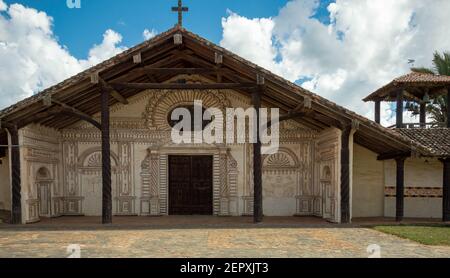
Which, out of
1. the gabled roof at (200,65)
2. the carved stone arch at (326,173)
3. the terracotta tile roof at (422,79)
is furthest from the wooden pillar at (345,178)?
the terracotta tile roof at (422,79)

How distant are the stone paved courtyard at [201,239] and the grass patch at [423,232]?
0.40 meters

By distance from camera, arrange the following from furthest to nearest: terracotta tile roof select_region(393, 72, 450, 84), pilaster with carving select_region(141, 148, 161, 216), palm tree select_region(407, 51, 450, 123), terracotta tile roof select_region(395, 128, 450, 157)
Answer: palm tree select_region(407, 51, 450, 123) → terracotta tile roof select_region(393, 72, 450, 84) → pilaster with carving select_region(141, 148, 161, 216) → terracotta tile roof select_region(395, 128, 450, 157)

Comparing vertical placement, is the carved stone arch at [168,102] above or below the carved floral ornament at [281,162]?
above

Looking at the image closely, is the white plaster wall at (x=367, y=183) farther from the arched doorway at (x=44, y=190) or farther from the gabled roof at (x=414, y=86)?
the arched doorway at (x=44, y=190)

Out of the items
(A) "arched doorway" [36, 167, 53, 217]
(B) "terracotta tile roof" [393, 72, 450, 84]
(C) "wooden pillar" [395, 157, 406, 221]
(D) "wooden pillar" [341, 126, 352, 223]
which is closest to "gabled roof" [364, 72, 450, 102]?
(B) "terracotta tile roof" [393, 72, 450, 84]

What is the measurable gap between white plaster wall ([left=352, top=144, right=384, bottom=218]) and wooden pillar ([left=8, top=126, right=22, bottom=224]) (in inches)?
445

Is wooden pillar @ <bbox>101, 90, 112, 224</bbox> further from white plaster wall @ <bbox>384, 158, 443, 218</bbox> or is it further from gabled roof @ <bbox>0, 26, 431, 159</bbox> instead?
white plaster wall @ <bbox>384, 158, 443, 218</bbox>

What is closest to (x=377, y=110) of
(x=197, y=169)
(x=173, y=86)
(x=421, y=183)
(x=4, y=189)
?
(x=421, y=183)

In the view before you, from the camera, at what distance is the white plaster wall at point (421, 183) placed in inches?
530

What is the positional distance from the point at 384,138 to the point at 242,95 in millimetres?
5119

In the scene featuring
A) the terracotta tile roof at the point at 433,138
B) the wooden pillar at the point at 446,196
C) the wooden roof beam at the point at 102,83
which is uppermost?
the wooden roof beam at the point at 102,83

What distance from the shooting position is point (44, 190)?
1298 centimetres

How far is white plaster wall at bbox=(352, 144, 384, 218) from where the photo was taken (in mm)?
13656
